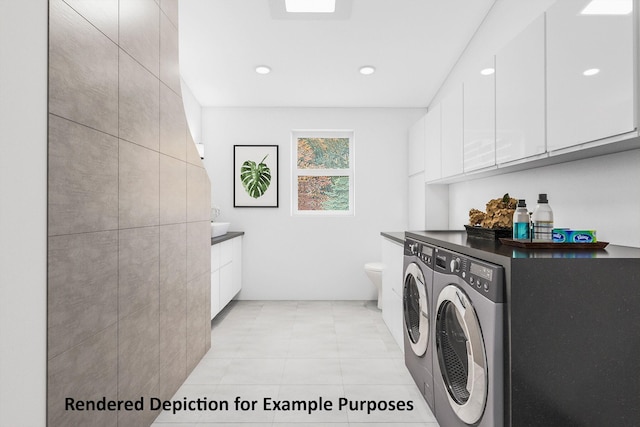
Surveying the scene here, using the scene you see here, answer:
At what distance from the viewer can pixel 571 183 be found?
5.98 ft

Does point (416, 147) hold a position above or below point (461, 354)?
above

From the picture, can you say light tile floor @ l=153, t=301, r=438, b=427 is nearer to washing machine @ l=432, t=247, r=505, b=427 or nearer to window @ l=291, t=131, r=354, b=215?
washing machine @ l=432, t=247, r=505, b=427

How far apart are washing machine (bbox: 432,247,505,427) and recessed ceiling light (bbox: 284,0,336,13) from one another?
1.81 metres

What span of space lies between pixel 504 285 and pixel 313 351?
6.25 ft

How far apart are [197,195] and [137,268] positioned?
2.90 ft

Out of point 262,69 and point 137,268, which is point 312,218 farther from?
point 137,268

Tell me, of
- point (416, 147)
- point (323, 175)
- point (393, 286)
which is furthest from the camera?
point (323, 175)

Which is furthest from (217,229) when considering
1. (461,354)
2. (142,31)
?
(461,354)

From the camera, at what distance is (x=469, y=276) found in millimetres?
1400

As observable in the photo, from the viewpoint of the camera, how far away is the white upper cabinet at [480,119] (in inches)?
82.7

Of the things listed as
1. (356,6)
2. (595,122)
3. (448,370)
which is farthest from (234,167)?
(595,122)

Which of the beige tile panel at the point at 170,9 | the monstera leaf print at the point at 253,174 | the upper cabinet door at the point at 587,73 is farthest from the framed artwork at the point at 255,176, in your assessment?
the upper cabinet door at the point at 587,73

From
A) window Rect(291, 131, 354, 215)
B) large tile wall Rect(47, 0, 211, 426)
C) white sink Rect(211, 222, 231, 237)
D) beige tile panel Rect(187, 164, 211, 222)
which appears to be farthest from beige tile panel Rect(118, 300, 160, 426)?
window Rect(291, 131, 354, 215)

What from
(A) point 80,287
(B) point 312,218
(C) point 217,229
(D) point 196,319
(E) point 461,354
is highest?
(B) point 312,218
